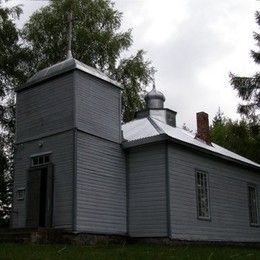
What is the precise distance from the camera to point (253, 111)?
24.9 metres

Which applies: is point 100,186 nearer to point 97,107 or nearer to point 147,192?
point 147,192

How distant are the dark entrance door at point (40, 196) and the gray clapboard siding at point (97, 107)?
2.12 meters

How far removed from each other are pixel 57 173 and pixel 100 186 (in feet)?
5.22

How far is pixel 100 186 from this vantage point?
18.1m

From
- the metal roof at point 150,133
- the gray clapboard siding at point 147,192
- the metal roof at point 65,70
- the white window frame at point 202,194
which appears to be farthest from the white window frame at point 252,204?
the metal roof at point 65,70

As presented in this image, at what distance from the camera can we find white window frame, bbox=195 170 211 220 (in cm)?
2000

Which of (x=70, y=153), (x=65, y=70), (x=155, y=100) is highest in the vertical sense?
(x=155, y=100)

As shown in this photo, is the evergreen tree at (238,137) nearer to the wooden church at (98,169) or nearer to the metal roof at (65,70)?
the wooden church at (98,169)

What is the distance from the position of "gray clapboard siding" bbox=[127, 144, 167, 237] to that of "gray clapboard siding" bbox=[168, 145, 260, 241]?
0.36 m

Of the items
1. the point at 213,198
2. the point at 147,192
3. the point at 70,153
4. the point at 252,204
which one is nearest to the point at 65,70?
the point at 70,153

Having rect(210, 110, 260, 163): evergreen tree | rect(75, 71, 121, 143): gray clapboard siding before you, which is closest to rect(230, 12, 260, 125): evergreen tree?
rect(210, 110, 260, 163): evergreen tree

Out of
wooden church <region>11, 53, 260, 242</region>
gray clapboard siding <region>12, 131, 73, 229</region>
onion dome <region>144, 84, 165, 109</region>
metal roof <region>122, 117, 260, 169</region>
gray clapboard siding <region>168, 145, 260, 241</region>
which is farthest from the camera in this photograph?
onion dome <region>144, 84, 165, 109</region>

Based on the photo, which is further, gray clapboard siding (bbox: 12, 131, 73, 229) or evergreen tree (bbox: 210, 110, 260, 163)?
evergreen tree (bbox: 210, 110, 260, 163)

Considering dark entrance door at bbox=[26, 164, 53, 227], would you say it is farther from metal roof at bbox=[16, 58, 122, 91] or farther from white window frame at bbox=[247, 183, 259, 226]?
white window frame at bbox=[247, 183, 259, 226]
